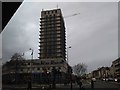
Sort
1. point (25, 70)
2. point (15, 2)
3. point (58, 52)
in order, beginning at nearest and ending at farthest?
1. point (15, 2)
2. point (25, 70)
3. point (58, 52)

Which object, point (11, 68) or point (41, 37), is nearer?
point (11, 68)

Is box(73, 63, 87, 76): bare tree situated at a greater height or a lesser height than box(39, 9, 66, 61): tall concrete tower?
lesser

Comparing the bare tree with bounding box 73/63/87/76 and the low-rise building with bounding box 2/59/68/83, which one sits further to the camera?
the bare tree with bounding box 73/63/87/76

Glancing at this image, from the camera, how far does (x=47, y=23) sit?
14900 centimetres

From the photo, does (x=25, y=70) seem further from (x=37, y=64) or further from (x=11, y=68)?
(x=11, y=68)

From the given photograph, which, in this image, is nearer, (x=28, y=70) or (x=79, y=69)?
(x=28, y=70)

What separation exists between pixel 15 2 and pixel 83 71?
145m

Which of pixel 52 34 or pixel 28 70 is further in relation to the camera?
pixel 52 34

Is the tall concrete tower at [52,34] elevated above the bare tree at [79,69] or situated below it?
above

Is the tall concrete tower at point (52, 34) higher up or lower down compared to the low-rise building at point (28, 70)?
higher up

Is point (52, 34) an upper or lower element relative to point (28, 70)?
upper

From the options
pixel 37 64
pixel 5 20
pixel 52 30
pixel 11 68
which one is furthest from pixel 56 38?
pixel 5 20

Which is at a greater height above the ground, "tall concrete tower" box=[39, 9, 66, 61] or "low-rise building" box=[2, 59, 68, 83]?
"tall concrete tower" box=[39, 9, 66, 61]

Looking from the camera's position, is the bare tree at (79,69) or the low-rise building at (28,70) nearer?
the low-rise building at (28,70)
